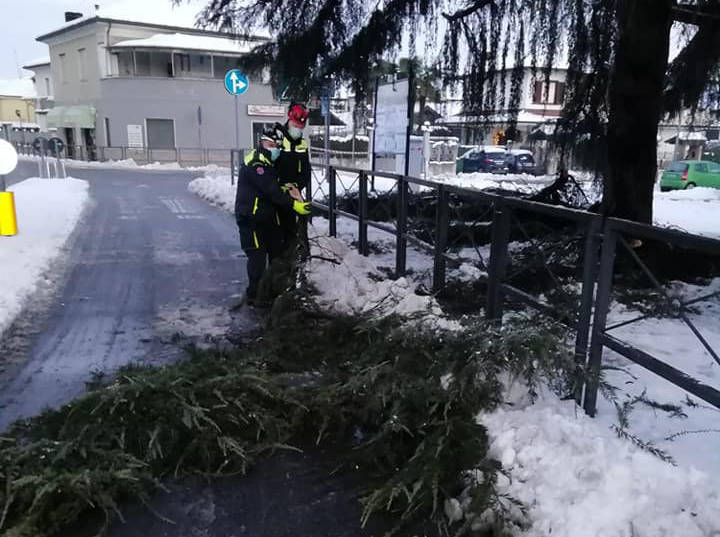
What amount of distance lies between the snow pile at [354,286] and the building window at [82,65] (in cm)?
3406

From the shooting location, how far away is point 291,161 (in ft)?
20.8

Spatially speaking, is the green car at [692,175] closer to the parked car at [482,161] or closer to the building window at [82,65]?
the parked car at [482,161]

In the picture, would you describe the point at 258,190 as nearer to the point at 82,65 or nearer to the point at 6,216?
the point at 6,216

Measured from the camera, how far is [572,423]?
2.92 m

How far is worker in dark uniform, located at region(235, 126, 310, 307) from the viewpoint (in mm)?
5641

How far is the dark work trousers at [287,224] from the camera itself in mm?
6184

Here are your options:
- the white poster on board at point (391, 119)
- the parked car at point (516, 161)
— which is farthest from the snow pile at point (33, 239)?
the parked car at point (516, 161)

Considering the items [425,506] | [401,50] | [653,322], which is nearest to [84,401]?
[425,506]

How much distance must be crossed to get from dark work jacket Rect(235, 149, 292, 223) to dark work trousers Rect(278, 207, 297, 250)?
44 cm

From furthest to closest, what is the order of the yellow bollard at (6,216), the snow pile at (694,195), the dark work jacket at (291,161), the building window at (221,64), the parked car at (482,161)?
the building window at (221,64)
the parked car at (482,161)
the snow pile at (694,195)
the yellow bollard at (6,216)
the dark work jacket at (291,161)

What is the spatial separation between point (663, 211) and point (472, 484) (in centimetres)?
1143

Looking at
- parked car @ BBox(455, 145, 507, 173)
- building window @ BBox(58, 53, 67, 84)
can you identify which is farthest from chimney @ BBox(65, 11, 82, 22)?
parked car @ BBox(455, 145, 507, 173)

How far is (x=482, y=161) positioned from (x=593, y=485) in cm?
2626

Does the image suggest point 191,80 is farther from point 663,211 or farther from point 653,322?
point 653,322
